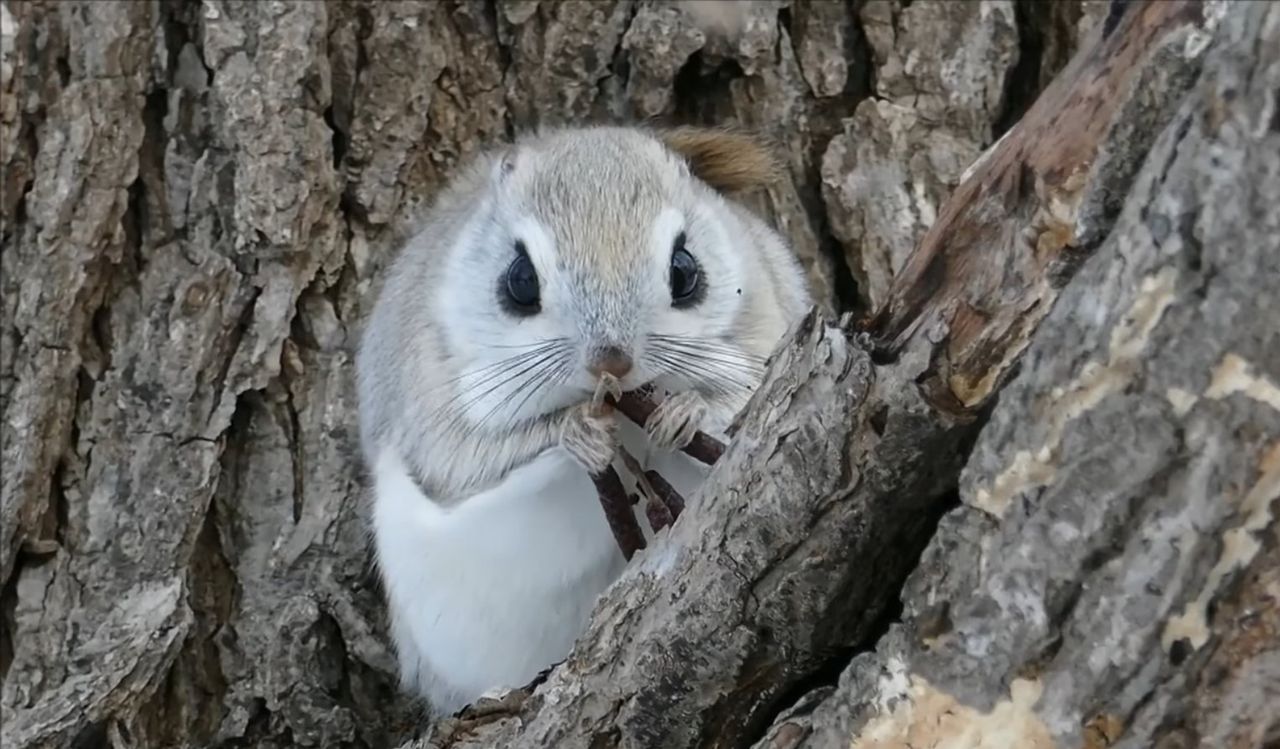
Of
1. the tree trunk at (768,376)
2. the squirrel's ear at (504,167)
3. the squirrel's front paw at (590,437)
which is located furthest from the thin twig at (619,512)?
the squirrel's ear at (504,167)

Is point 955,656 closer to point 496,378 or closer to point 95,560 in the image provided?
point 496,378

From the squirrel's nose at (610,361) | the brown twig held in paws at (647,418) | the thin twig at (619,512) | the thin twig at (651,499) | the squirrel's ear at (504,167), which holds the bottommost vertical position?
the thin twig at (619,512)

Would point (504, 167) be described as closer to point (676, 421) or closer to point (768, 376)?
point (676, 421)

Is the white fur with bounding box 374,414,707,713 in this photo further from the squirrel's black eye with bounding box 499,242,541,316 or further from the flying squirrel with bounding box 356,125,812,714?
the squirrel's black eye with bounding box 499,242,541,316

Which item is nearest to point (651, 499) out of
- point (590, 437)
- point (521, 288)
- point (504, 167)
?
point (590, 437)

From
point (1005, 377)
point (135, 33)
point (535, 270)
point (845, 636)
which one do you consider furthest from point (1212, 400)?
point (135, 33)

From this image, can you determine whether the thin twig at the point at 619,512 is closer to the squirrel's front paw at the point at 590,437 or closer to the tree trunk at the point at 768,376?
the squirrel's front paw at the point at 590,437
